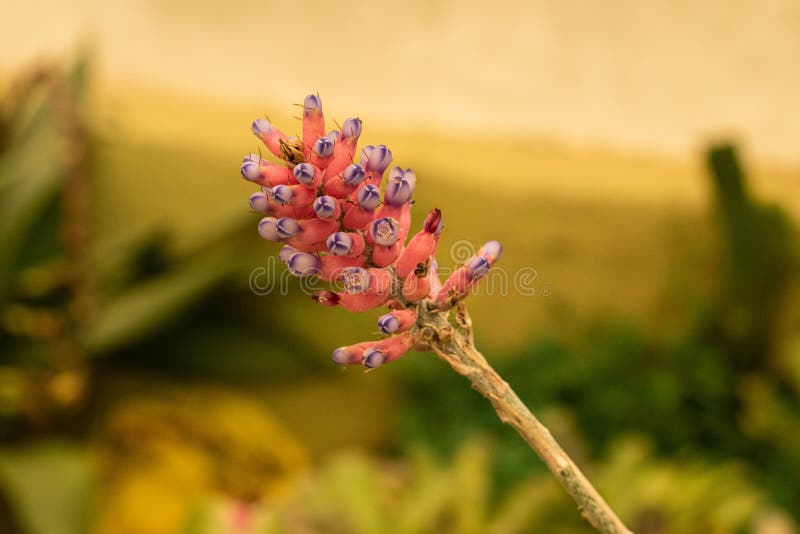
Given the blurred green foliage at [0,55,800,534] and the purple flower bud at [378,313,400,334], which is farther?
the blurred green foliage at [0,55,800,534]

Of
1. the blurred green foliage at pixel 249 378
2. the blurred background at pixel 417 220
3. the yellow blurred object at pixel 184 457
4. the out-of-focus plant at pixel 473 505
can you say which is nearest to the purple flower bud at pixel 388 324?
the out-of-focus plant at pixel 473 505

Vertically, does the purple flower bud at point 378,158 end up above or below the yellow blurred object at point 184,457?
above

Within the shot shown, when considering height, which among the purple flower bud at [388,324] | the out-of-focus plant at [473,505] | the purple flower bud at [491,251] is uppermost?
the purple flower bud at [491,251]

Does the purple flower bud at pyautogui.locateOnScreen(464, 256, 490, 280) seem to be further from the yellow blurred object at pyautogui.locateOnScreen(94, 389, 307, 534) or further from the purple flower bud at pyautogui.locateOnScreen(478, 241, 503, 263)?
the yellow blurred object at pyautogui.locateOnScreen(94, 389, 307, 534)

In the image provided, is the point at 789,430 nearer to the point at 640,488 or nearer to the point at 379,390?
the point at 640,488

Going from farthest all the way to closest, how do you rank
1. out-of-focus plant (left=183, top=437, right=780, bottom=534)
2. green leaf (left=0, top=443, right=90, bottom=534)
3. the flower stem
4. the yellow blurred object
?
the yellow blurred object
green leaf (left=0, top=443, right=90, bottom=534)
out-of-focus plant (left=183, top=437, right=780, bottom=534)
the flower stem

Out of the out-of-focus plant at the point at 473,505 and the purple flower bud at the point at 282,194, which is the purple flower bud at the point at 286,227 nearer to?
the purple flower bud at the point at 282,194

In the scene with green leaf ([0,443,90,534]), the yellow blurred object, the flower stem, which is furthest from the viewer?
the yellow blurred object

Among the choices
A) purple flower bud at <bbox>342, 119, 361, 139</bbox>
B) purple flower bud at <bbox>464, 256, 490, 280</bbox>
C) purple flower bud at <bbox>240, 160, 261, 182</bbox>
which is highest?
purple flower bud at <bbox>342, 119, 361, 139</bbox>

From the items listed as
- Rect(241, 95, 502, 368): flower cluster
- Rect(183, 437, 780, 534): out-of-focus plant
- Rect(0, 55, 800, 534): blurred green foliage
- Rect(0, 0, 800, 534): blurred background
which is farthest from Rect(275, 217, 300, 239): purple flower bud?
Rect(0, 0, 800, 534): blurred background
